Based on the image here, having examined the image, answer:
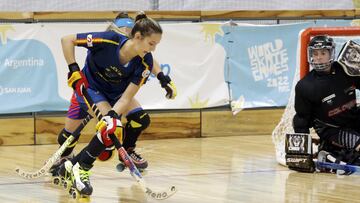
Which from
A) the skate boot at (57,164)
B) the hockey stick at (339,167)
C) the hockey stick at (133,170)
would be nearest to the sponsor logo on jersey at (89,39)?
the hockey stick at (133,170)

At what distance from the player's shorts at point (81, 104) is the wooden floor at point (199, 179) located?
42 centimetres

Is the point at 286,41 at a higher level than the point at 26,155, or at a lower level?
higher

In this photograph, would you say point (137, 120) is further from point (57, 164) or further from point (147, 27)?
point (147, 27)

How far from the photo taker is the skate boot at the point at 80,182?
484 cm

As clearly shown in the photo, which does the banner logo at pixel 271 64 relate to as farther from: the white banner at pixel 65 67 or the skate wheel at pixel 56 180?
the skate wheel at pixel 56 180

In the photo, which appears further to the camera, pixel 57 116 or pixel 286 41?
pixel 286 41

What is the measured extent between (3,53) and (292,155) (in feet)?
8.53

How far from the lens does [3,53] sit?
7.27m

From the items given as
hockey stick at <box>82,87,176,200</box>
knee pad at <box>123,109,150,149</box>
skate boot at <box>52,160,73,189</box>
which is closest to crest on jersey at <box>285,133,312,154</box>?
knee pad at <box>123,109,150,149</box>

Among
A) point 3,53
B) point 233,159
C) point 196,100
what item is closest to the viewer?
point 233,159

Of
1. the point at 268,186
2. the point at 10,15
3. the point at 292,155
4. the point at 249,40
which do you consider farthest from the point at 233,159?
the point at 10,15

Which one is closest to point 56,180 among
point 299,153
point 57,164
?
point 57,164

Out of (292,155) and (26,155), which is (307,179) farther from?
(26,155)

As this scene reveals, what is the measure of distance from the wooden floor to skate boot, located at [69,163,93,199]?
0.06 metres
